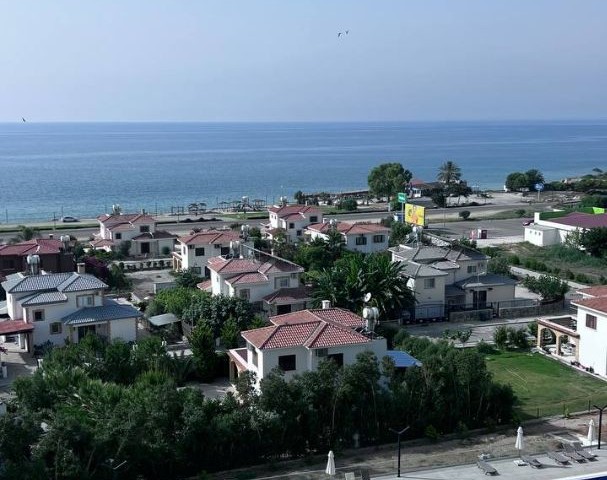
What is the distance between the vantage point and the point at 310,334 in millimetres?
29750

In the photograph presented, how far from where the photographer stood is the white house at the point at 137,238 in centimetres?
6538

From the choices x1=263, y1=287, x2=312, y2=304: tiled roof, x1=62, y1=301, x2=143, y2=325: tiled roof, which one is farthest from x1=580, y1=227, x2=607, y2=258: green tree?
x1=62, y1=301, x2=143, y2=325: tiled roof

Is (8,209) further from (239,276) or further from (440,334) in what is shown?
(440,334)

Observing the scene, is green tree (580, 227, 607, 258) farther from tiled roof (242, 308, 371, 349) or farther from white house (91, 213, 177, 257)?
tiled roof (242, 308, 371, 349)

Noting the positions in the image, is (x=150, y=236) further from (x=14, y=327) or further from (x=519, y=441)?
(x=519, y=441)

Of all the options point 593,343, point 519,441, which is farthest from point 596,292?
point 519,441

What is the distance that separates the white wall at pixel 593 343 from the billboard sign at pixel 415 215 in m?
39.8

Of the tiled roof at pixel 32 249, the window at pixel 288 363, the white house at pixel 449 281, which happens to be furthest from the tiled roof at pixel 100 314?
the white house at pixel 449 281

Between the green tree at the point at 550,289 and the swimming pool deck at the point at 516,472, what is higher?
the green tree at the point at 550,289

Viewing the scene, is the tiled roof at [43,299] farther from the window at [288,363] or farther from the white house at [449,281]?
the white house at [449,281]

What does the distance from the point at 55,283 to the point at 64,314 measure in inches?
88.0

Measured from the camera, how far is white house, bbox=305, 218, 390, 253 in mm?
61750

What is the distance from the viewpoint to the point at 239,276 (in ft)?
142

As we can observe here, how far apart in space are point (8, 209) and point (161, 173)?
6768 cm
